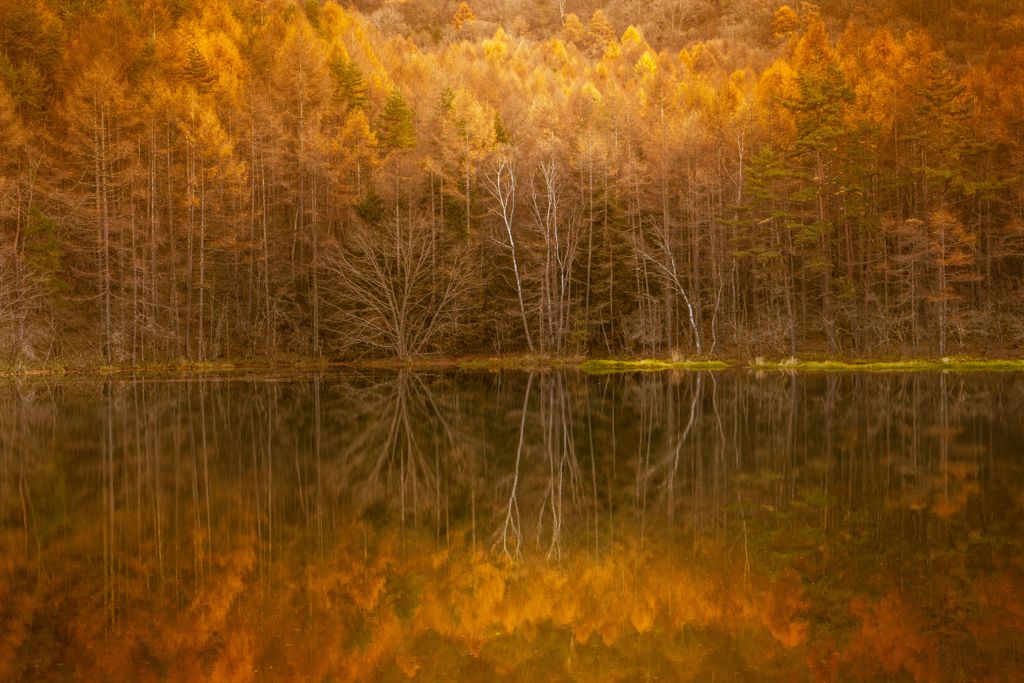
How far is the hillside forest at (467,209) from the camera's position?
41.3 m

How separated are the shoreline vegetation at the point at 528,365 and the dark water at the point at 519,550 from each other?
1773 cm

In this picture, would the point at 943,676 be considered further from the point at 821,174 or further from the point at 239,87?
the point at 239,87

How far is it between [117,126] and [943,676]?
4334cm

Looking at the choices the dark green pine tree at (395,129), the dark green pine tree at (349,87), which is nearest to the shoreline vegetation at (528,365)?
the dark green pine tree at (395,129)

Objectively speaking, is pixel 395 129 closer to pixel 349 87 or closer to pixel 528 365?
pixel 349 87

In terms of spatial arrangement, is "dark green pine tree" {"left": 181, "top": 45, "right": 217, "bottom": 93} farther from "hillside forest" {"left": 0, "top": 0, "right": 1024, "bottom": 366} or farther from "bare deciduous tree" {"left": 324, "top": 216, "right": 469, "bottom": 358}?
"bare deciduous tree" {"left": 324, "top": 216, "right": 469, "bottom": 358}

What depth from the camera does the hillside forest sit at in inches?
1626

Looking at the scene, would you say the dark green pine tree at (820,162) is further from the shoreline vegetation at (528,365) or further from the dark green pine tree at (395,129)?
the dark green pine tree at (395,129)

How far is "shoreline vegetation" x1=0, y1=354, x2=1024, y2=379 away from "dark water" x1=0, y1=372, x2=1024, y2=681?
17.7 m

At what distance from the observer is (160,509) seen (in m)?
12.1

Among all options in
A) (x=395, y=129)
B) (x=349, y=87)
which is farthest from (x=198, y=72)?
(x=395, y=129)

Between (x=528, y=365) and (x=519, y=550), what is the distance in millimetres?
32058

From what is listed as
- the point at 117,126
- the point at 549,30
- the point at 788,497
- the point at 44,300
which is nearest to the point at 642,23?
the point at 549,30

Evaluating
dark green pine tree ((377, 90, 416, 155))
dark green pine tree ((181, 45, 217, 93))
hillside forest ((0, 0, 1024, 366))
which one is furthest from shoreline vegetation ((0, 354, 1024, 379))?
dark green pine tree ((181, 45, 217, 93))
